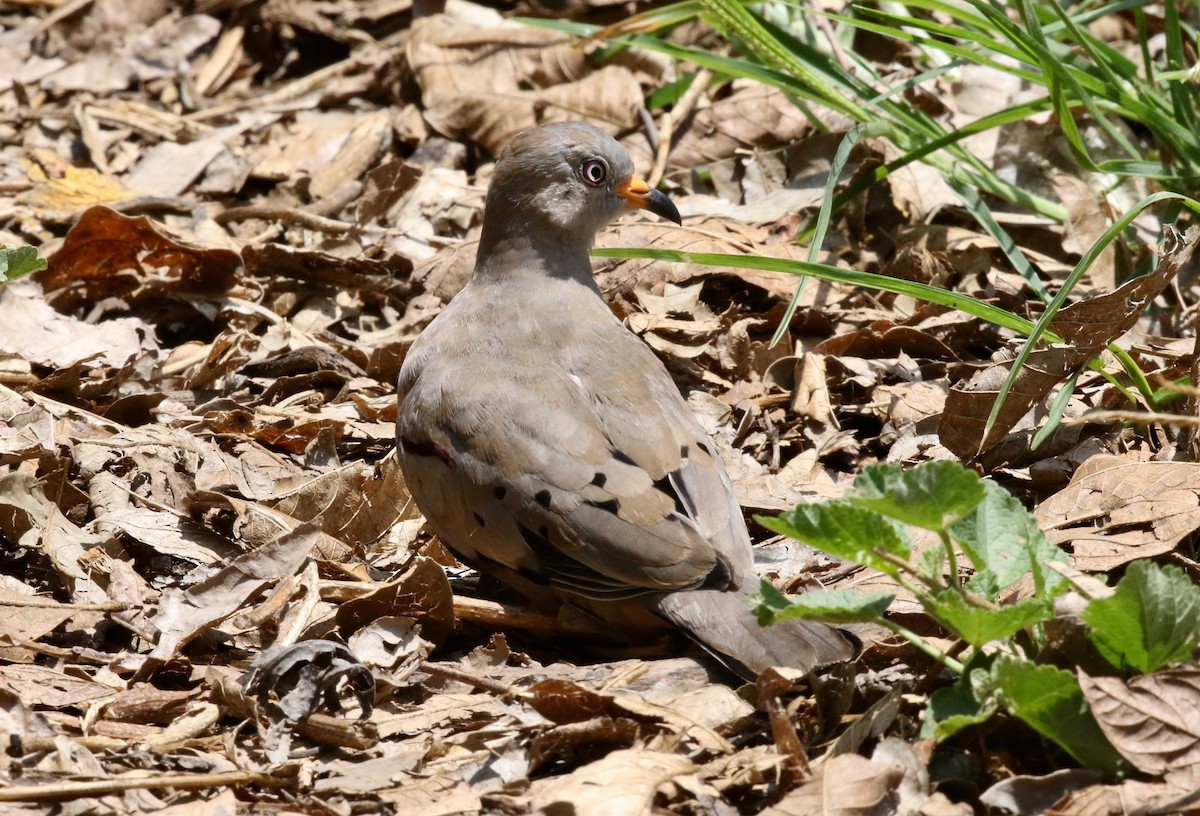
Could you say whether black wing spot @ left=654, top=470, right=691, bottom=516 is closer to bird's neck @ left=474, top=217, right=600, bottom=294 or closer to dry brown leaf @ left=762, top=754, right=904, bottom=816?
dry brown leaf @ left=762, top=754, right=904, bottom=816

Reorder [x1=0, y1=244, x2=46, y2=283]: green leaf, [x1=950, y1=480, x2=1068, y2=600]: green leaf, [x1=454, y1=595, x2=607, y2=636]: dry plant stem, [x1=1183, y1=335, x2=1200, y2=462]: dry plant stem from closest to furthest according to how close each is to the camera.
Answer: [x1=950, y1=480, x2=1068, y2=600]: green leaf, [x1=454, y1=595, x2=607, y2=636]: dry plant stem, [x1=1183, y1=335, x2=1200, y2=462]: dry plant stem, [x1=0, y1=244, x2=46, y2=283]: green leaf

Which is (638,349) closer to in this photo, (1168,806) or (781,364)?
(781,364)

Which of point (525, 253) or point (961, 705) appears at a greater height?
point (525, 253)

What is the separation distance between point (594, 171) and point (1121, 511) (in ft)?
7.26

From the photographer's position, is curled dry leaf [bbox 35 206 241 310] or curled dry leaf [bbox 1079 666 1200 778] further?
curled dry leaf [bbox 35 206 241 310]

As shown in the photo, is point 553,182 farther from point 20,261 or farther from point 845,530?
point 845,530

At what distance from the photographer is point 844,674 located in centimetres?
364

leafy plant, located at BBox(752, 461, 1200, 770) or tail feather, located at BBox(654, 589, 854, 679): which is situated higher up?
leafy plant, located at BBox(752, 461, 1200, 770)

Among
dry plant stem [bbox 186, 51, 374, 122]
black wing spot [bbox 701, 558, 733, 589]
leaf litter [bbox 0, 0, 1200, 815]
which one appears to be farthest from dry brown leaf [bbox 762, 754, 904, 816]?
dry plant stem [bbox 186, 51, 374, 122]

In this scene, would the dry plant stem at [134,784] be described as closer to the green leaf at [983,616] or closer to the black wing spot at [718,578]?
the black wing spot at [718,578]

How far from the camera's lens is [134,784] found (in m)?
3.28

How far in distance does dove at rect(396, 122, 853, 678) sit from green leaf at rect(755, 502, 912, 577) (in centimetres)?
→ 50

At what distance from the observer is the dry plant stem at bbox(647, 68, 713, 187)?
6789 mm

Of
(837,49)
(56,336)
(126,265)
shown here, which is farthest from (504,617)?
(837,49)
